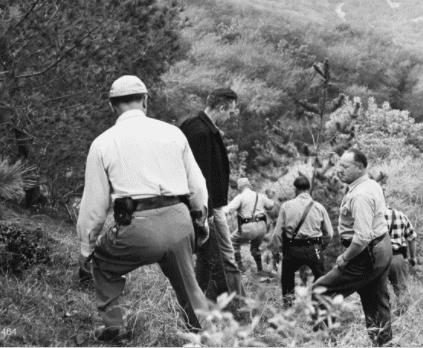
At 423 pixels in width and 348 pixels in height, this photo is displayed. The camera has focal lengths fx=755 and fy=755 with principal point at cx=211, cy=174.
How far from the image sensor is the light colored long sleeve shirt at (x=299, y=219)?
22.7ft

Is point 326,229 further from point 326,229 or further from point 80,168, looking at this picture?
point 80,168

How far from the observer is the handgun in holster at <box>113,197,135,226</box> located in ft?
13.1

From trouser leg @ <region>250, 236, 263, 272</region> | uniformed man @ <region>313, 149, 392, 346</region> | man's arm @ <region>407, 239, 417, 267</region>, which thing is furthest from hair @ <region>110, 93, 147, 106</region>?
trouser leg @ <region>250, 236, 263, 272</region>

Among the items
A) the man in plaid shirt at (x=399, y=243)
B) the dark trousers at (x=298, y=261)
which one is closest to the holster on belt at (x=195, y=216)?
the dark trousers at (x=298, y=261)

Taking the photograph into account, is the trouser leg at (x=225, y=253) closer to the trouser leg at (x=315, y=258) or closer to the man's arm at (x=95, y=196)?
the trouser leg at (x=315, y=258)

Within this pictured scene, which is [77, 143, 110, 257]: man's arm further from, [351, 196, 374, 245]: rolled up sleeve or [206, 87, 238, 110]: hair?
[351, 196, 374, 245]: rolled up sleeve

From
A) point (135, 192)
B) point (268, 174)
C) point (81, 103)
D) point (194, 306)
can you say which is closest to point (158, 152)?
point (135, 192)

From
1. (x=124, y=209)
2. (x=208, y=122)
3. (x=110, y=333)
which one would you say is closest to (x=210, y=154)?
(x=208, y=122)

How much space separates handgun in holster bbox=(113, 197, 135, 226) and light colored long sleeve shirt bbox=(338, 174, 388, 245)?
1843mm

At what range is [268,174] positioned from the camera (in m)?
12.8

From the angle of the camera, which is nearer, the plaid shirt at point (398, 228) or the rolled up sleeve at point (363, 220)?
the rolled up sleeve at point (363, 220)

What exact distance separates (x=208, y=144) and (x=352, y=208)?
110 cm

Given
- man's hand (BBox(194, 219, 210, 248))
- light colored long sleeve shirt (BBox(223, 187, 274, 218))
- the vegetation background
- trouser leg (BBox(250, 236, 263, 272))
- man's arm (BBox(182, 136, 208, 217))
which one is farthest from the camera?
trouser leg (BBox(250, 236, 263, 272))

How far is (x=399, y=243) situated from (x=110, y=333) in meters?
3.79
